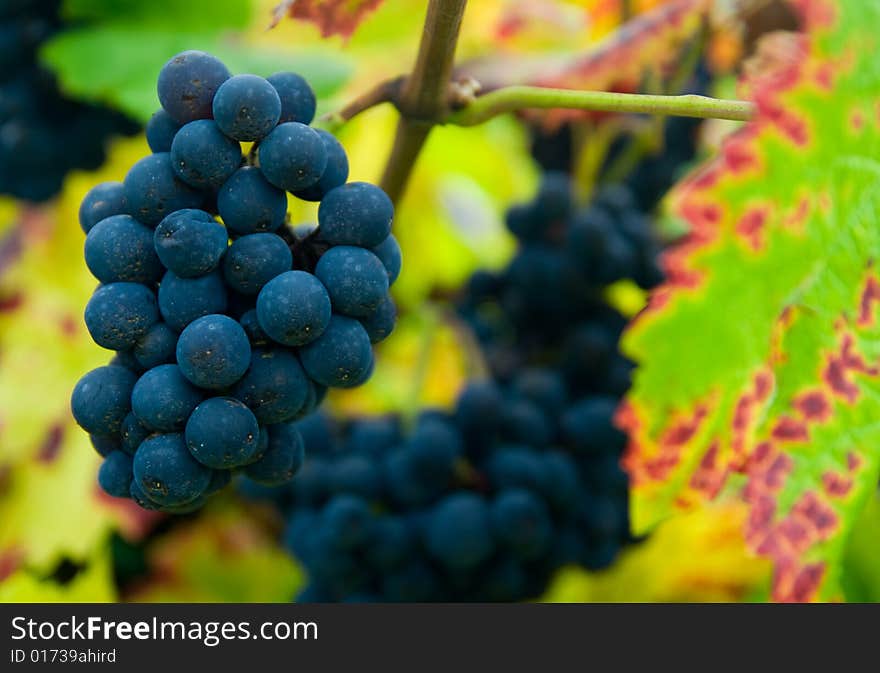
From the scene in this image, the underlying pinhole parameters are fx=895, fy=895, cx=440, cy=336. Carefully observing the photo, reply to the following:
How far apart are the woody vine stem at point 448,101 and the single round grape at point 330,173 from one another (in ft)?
0.17

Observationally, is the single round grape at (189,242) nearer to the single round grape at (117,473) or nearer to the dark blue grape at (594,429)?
the single round grape at (117,473)

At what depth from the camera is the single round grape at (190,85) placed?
1.61ft

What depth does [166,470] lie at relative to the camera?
19.0 inches

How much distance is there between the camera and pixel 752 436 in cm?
60

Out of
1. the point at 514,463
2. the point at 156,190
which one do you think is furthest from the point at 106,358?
the point at 156,190

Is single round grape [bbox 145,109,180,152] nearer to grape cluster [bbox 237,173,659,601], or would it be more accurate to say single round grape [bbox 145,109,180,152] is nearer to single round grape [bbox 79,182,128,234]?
single round grape [bbox 79,182,128,234]

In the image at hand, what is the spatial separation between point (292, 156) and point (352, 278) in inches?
2.9

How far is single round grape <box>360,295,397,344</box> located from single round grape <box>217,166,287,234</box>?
0.08 metres

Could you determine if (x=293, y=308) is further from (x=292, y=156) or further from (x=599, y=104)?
(x=599, y=104)

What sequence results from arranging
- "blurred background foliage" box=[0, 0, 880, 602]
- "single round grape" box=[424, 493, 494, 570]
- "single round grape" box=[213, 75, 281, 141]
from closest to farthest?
1. "single round grape" box=[213, 75, 281, 141]
2. "single round grape" box=[424, 493, 494, 570]
3. "blurred background foliage" box=[0, 0, 880, 602]

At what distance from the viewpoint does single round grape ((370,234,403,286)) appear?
0.54m

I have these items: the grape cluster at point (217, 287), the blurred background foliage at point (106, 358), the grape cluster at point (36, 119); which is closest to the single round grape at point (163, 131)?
the grape cluster at point (217, 287)

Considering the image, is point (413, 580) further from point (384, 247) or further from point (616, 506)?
point (384, 247)

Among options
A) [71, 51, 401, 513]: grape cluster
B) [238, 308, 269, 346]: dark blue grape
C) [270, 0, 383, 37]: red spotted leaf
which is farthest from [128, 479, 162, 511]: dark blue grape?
[270, 0, 383, 37]: red spotted leaf
